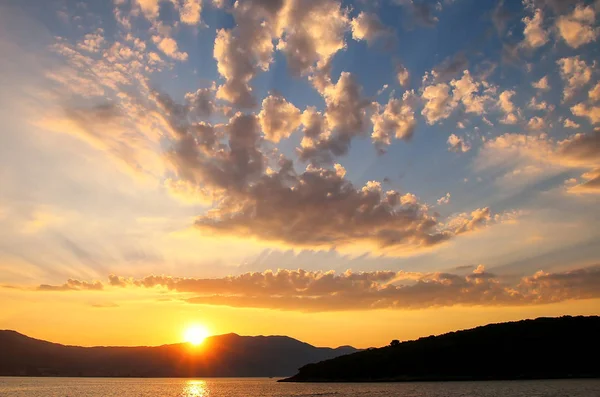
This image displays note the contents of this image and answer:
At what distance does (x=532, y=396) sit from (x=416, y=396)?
106ft

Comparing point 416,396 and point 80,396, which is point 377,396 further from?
point 80,396

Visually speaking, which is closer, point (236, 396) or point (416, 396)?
point (416, 396)

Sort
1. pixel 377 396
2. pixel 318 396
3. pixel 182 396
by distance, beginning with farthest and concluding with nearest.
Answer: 1. pixel 182 396
2. pixel 318 396
3. pixel 377 396

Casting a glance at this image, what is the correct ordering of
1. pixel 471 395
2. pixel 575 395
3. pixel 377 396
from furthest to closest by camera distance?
pixel 377 396 < pixel 471 395 < pixel 575 395

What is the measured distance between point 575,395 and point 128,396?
527 feet

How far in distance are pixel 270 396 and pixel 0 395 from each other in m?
121

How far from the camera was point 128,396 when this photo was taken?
19062 centimetres

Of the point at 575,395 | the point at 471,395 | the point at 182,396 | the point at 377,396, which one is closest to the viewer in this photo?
the point at 575,395

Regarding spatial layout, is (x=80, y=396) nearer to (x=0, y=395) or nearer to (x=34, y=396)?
(x=34, y=396)

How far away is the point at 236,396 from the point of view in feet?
589

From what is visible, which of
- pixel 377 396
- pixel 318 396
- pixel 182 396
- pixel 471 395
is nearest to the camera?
pixel 471 395

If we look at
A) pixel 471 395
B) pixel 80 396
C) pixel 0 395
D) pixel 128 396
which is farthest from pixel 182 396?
pixel 471 395

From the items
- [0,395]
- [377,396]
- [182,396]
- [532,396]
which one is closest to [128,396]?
[182,396]

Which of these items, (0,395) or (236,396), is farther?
(0,395)
